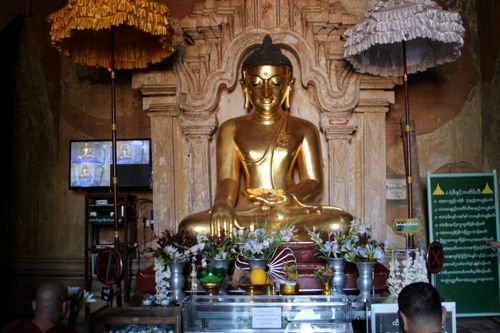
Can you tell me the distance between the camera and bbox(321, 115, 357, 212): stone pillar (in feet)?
22.3

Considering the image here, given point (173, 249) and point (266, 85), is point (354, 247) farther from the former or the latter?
point (266, 85)

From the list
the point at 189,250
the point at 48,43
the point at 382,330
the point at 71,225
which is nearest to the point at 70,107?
the point at 48,43

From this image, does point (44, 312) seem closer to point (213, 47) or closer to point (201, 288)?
point (201, 288)

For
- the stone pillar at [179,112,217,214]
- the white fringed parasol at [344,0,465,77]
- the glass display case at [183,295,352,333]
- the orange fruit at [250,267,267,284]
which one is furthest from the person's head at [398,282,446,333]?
the stone pillar at [179,112,217,214]

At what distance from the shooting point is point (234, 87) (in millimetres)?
7117

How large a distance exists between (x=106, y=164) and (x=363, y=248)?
3.20 m

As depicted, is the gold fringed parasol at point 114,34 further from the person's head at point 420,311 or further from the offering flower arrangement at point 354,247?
the person's head at point 420,311

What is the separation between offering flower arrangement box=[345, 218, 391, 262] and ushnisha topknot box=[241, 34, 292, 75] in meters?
2.26

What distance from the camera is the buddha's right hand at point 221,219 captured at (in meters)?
5.76

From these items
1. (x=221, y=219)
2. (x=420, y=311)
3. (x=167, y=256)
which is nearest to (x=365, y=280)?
(x=221, y=219)

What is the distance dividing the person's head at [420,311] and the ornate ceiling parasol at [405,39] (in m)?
3.31

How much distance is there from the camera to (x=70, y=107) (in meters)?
7.41

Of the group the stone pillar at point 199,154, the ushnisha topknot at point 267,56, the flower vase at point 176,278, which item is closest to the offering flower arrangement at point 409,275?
the flower vase at point 176,278

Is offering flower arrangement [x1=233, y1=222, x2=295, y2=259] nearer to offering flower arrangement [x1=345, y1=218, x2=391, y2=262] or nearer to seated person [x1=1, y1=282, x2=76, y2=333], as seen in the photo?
offering flower arrangement [x1=345, y1=218, x2=391, y2=262]
